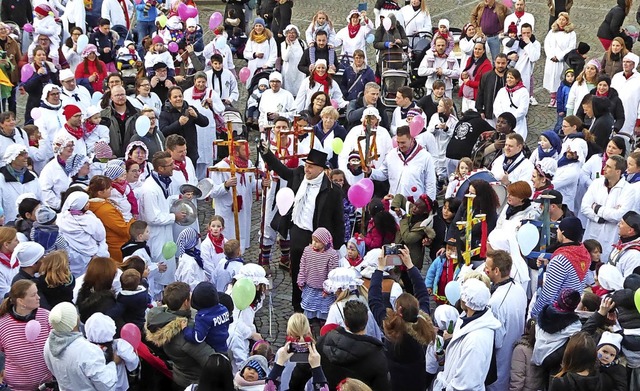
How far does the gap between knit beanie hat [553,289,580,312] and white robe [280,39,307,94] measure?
979cm

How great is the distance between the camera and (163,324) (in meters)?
7.67

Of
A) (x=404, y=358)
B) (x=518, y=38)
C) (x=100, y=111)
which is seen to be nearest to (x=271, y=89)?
(x=100, y=111)

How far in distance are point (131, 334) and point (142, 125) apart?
4695mm

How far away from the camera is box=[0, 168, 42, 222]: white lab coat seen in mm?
10672

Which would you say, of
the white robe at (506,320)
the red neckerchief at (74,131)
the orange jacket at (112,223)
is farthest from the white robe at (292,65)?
the white robe at (506,320)

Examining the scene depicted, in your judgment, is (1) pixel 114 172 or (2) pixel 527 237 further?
(1) pixel 114 172

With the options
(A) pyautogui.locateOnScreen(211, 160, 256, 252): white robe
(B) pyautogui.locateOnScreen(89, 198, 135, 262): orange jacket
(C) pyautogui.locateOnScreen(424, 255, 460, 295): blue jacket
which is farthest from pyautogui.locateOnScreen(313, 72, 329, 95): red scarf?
(B) pyautogui.locateOnScreen(89, 198, 135, 262): orange jacket

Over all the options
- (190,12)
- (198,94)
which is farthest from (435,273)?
(190,12)

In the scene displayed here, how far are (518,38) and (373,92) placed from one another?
16.0 ft

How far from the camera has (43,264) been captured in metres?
8.44

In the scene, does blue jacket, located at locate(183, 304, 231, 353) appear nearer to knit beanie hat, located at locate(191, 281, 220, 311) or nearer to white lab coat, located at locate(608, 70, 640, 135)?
knit beanie hat, located at locate(191, 281, 220, 311)

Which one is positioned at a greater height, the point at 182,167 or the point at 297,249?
the point at 182,167

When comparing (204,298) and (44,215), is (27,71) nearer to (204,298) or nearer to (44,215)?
(44,215)

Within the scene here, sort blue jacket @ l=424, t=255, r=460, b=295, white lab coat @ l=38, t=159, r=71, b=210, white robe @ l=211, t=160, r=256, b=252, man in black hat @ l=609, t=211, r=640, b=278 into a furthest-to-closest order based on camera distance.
A: white robe @ l=211, t=160, r=256, b=252, white lab coat @ l=38, t=159, r=71, b=210, blue jacket @ l=424, t=255, r=460, b=295, man in black hat @ l=609, t=211, r=640, b=278
